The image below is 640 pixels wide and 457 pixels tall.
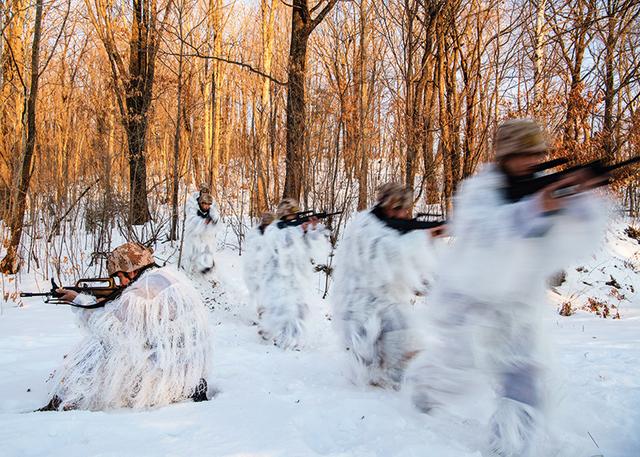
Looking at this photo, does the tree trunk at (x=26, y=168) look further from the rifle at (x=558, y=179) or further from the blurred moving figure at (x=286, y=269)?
the rifle at (x=558, y=179)

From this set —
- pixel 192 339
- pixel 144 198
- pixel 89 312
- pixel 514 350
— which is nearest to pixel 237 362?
pixel 192 339

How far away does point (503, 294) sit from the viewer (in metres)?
2.23

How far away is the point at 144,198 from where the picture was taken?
39.2 feet

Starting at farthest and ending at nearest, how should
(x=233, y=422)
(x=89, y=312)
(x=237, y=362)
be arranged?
(x=237, y=362) < (x=89, y=312) < (x=233, y=422)

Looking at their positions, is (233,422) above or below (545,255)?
below

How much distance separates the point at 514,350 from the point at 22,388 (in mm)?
3635

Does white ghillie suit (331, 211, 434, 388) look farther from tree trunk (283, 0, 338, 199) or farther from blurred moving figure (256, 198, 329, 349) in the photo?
tree trunk (283, 0, 338, 199)

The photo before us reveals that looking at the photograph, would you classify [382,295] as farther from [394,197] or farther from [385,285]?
[394,197]

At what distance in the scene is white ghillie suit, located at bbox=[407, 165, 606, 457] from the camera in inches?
82.7

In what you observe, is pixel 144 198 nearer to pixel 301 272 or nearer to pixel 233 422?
pixel 301 272

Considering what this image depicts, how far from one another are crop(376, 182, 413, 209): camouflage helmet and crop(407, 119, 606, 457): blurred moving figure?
1.19 meters

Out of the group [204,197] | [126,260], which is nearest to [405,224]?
[126,260]

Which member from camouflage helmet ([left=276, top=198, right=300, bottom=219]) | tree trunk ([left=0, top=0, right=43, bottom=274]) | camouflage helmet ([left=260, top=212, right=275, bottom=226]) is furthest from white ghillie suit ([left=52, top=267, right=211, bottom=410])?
tree trunk ([left=0, top=0, right=43, bottom=274])

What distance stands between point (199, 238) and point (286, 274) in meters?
3.01
